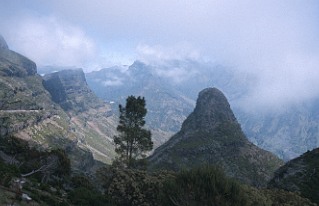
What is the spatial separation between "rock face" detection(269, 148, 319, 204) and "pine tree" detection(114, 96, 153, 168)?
76.4ft

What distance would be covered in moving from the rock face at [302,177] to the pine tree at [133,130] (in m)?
23.3

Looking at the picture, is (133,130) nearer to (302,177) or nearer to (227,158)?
(302,177)

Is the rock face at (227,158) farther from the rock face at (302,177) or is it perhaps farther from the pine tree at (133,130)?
the pine tree at (133,130)

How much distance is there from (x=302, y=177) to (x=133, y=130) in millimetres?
29263

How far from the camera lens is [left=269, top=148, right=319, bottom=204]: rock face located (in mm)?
54844

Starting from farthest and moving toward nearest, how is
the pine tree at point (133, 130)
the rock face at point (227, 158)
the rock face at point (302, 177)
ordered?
the rock face at point (227, 158) < the pine tree at point (133, 130) < the rock face at point (302, 177)

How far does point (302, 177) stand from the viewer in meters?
60.2

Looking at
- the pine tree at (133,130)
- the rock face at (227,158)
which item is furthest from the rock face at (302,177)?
the rock face at (227,158)

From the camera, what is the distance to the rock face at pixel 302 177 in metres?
54.8

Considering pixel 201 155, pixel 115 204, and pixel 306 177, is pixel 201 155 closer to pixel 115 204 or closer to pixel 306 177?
pixel 306 177

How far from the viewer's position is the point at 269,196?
1594 inches

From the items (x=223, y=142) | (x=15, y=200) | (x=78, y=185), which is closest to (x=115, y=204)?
(x=78, y=185)

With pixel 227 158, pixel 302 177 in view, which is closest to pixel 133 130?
pixel 302 177

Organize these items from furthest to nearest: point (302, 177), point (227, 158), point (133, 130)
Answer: point (227, 158)
point (133, 130)
point (302, 177)
